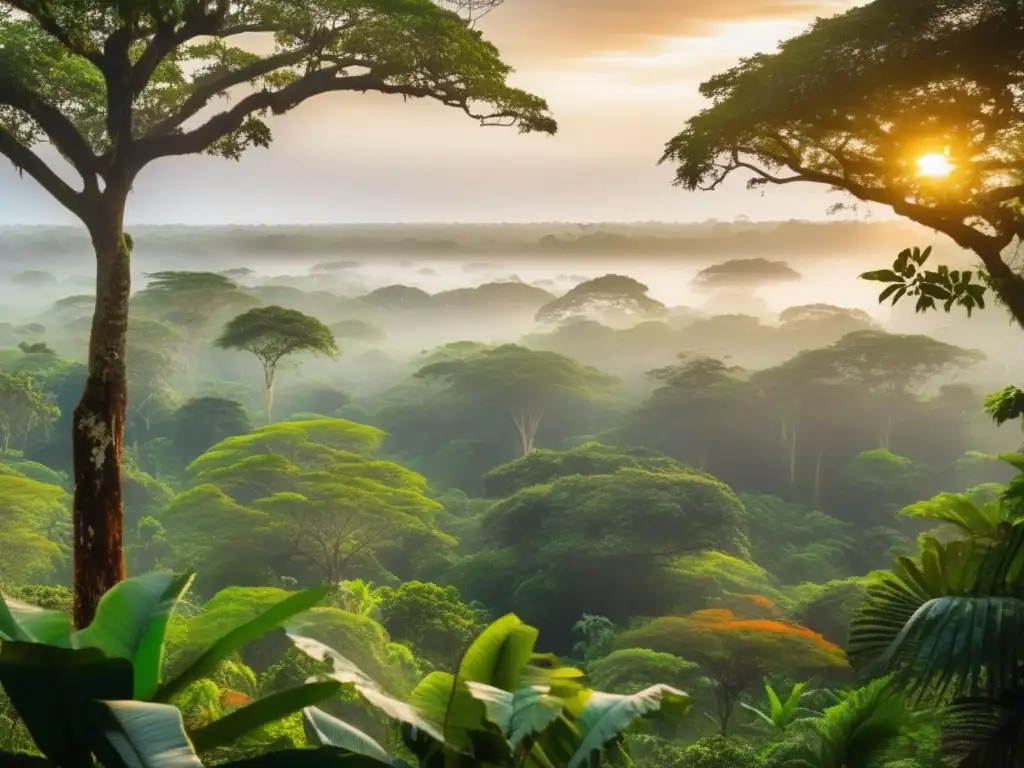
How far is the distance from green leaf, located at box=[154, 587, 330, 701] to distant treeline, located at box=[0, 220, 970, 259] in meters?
43.5

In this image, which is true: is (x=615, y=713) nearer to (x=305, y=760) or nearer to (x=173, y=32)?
(x=305, y=760)

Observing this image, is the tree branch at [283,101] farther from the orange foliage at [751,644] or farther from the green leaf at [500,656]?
the orange foliage at [751,644]

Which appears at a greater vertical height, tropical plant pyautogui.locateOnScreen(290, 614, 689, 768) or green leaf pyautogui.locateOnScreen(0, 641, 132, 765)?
green leaf pyautogui.locateOnScreen(0, 641, 132, 765)

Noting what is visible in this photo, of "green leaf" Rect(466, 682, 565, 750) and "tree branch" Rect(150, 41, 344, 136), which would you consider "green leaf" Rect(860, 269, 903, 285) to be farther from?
"tree branch" Rect(150, 41, 344, 136)

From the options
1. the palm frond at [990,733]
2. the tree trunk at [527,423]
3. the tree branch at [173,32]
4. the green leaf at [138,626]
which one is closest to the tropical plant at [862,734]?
the palm frond at [990,733]

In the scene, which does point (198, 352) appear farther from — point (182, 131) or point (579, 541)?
point (182, 131)

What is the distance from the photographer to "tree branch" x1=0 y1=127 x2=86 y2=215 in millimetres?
5816

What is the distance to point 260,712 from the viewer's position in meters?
2.50

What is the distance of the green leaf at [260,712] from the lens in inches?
96.7

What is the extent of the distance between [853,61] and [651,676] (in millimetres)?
8953

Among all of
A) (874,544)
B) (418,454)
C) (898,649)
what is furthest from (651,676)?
(418,454)

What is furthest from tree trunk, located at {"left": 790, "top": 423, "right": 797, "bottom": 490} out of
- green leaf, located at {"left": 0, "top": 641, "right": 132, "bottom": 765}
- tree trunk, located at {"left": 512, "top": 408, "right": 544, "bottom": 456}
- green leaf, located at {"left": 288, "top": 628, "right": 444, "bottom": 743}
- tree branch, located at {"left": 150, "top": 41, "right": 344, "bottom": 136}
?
green leaf, located at {"left": 0, "top": 641, "right": 132, "bottom": 765}

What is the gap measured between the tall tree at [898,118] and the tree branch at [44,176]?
402 cm

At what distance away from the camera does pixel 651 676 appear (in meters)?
12.8
